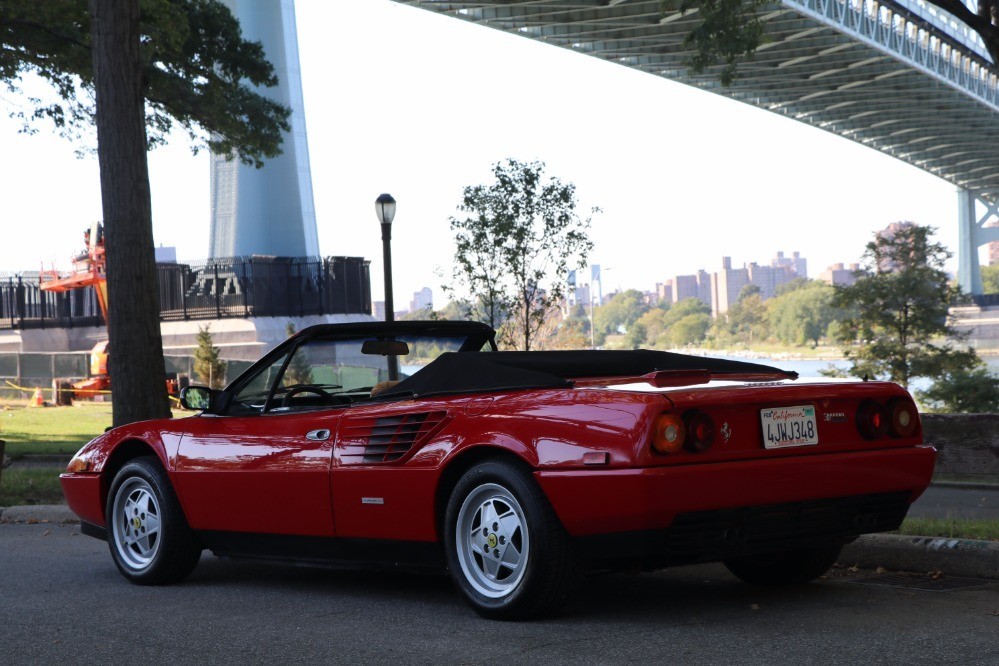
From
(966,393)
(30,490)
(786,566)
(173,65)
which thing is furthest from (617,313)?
(786,566)

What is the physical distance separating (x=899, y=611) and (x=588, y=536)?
1.33m

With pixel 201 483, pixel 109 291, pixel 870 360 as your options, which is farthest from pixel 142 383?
pixel 870 360

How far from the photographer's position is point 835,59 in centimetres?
5278

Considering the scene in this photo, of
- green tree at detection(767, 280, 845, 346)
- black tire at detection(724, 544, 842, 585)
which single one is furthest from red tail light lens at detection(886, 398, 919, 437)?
green tree at detection(767, 280, 845, 346)

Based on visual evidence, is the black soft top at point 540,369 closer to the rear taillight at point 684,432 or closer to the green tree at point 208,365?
the rear taillight at point 684,432

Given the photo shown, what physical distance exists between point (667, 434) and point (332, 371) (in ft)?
8.19

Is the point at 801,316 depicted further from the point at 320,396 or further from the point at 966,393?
the point at 320,396

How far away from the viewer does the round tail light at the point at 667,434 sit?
14.3 feet

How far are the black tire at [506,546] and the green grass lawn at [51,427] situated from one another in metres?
13.9

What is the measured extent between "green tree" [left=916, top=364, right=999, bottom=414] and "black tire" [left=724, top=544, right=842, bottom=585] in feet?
94.6

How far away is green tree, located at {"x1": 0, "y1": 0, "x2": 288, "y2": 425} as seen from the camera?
1027 centimetres

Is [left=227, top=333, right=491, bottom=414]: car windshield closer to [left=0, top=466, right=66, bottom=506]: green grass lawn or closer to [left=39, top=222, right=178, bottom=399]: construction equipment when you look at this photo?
[left=0, top=466, right=66, bottom=506]: green grass lawn

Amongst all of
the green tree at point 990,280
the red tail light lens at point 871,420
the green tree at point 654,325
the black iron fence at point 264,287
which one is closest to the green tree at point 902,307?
the black iron fence at point 264,287

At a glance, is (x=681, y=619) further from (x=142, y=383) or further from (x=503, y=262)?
(x=503, y=262)
